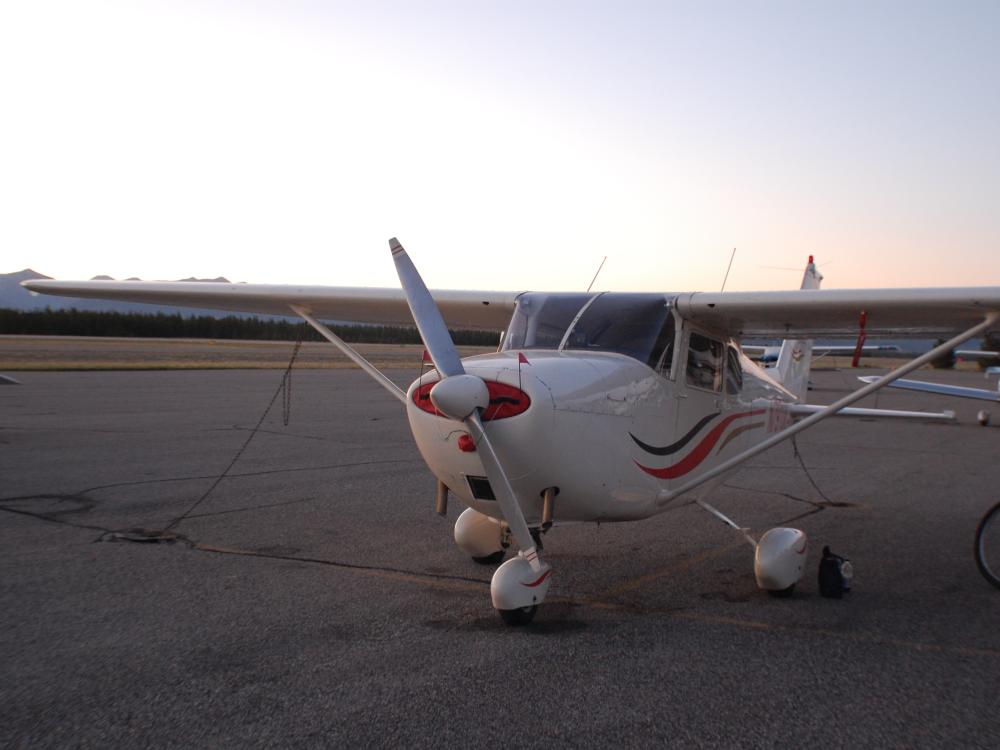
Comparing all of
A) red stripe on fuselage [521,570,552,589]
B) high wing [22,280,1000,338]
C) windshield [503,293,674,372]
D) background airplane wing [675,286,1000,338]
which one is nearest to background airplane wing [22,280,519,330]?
high wing [22,280,1000,338]

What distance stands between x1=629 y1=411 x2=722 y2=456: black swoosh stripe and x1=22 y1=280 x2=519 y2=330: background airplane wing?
180 centimetres

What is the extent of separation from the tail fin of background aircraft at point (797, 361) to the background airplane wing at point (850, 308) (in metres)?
3.23

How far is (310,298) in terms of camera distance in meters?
7.73

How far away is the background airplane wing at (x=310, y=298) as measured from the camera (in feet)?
24.3

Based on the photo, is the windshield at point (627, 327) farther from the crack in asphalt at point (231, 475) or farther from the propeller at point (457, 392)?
the crack in asphalt at point (231, 475)

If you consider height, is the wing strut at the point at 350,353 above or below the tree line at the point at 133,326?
above

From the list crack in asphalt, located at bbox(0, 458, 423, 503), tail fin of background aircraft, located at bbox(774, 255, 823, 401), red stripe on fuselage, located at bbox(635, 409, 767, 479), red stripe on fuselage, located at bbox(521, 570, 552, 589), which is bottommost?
crack in asphalt, located at bbox(0, 458, 423, 503)

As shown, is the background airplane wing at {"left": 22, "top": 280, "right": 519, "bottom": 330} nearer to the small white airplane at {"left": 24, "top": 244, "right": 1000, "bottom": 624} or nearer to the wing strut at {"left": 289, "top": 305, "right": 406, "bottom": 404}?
the small white airplane at {"left": 24, "top": 244, "right": 1000, "bottom": 624}

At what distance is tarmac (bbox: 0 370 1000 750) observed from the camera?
3.53 m

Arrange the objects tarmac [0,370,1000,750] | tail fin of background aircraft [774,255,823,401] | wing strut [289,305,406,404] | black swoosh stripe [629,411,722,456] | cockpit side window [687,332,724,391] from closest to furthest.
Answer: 1. tarmac [0,370,1000,750]
2. black swoosh stripe [629,411,722,456]
3. cockpit side window [687,332,724,391]
4. wing strut [289,305,406,404]
5. tail fin of background aircraft [774,255,823,401]

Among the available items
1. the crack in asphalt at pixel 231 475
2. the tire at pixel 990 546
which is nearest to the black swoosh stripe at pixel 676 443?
the tire at pixel 990 546

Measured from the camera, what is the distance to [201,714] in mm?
3531

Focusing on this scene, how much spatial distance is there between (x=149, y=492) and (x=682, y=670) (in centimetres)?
661

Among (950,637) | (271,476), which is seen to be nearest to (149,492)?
(271,476)
